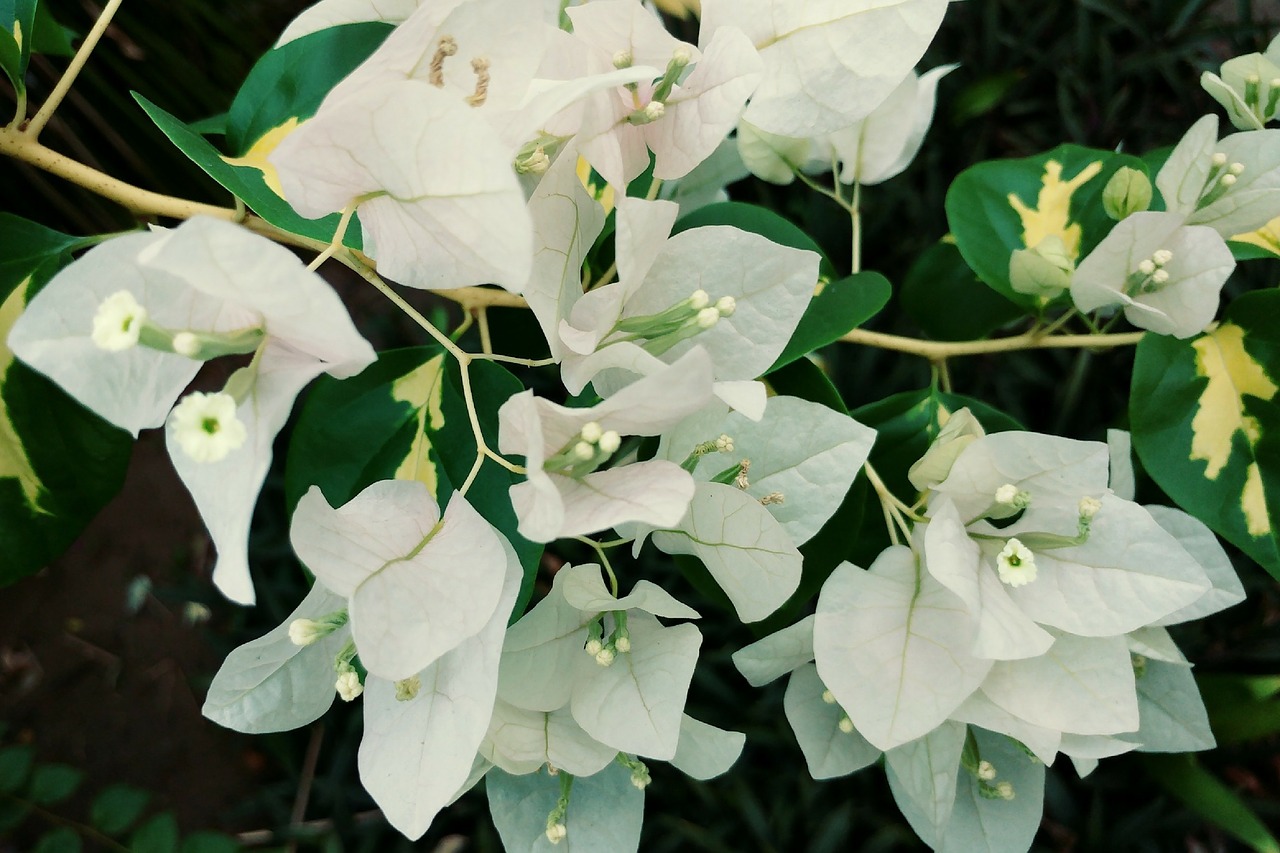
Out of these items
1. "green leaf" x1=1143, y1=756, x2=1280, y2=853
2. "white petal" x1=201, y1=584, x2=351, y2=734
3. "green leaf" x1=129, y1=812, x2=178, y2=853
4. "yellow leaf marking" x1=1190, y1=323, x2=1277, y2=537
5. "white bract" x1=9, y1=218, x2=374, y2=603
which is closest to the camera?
"white bract" x1=9, y1=218, x2=374, y2=603

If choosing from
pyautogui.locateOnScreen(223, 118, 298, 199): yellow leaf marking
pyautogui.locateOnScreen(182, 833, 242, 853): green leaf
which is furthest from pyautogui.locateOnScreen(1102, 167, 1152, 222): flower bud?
pyautogui.locateOnScreen(182, 833, 242, 853): green leaf

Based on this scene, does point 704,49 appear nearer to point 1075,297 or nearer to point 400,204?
point 400,204

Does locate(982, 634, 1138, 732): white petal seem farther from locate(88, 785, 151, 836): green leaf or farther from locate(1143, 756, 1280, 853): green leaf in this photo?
locate(88, 785, 151, 836): green leaf

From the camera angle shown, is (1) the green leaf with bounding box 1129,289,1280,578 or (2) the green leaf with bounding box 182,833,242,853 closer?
(1) the green leaf with bounding box 1129,289,1280,578

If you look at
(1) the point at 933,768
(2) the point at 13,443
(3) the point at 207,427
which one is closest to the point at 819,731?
(1) the point at 933,768

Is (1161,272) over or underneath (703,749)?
over

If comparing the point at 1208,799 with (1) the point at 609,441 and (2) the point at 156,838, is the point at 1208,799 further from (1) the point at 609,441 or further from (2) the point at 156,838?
(2) the point at 156,838

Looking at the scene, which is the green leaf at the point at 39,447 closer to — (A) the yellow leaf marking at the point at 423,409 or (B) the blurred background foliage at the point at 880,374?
(A) the yellow leaf marking at the point at 423,409
